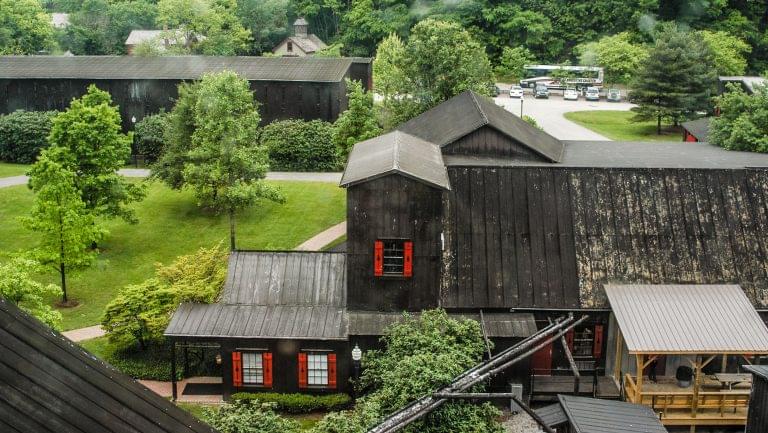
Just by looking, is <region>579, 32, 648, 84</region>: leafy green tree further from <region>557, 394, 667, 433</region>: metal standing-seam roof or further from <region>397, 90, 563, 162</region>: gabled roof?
<region>557, 394, 667, 433</region>: metal standing-seam roof

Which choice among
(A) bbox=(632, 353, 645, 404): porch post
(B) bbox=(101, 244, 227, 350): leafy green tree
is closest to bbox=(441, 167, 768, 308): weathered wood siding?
(A) bbox=(632, 353, 645, 404): porch post

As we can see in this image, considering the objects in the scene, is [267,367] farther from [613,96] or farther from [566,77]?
[566,77]

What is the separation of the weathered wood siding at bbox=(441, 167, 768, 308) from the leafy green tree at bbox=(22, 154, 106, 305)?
14.5m

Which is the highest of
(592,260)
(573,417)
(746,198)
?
(746,198)

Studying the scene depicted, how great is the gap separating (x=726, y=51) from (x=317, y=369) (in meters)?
71.8

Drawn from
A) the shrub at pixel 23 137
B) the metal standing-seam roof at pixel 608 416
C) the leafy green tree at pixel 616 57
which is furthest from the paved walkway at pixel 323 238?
the leafy green tree at pixel 616 57

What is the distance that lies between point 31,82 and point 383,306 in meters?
43.0

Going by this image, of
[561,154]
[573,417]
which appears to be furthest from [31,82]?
[573,417]

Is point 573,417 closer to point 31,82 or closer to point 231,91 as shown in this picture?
point 231,91

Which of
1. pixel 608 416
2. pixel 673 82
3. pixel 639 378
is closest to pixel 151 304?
pixel 608 416

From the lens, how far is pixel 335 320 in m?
26.0

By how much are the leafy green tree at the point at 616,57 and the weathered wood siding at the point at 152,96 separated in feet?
134

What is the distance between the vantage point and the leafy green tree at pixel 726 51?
3228 inches

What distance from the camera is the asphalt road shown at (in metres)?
65.4
